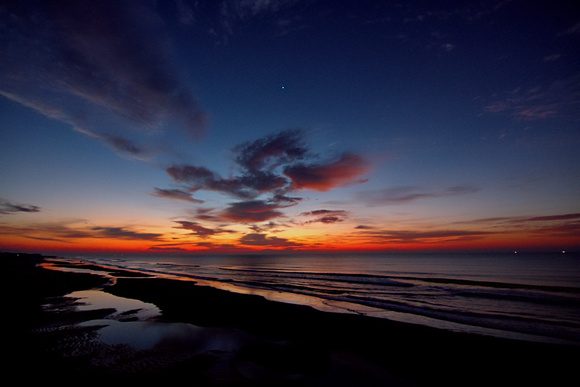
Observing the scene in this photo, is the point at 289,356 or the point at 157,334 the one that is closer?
the point at 289,356

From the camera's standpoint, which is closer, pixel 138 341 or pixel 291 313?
pixel 138 341

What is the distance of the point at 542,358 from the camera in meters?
9.26

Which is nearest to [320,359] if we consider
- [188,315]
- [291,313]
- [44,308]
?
[291,313]

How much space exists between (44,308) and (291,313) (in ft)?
54.5

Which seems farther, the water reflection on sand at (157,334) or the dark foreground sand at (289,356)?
the water reflection on sand at (157,334)

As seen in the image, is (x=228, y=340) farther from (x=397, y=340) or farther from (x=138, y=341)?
(x=397, y=340)

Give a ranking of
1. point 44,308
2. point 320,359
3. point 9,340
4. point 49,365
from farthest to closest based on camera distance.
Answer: point 44,308 → point 9,340 → point 320,359 → point 49,365

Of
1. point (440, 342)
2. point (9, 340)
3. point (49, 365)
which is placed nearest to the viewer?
point (49, 365)

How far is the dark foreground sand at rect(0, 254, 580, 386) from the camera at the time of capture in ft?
24.6

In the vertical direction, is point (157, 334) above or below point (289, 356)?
above

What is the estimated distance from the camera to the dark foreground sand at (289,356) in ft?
24.6

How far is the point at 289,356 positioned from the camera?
917 cm

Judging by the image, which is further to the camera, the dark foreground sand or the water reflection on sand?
the water reflection on sand

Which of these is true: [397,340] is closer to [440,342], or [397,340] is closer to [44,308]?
[440,342]
